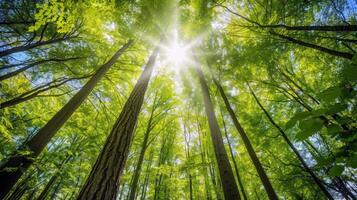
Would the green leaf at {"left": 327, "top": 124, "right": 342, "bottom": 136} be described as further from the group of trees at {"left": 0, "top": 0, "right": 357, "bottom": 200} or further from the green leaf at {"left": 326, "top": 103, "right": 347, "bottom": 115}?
the group of trees at {"left": 0, "top": 0, "right": 357, "bottom": 200}

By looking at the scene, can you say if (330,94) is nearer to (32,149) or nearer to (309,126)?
(309,126)

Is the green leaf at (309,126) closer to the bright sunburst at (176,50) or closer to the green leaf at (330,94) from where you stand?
the green leaf at (330,94)

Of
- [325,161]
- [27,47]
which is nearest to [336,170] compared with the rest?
[325,161]

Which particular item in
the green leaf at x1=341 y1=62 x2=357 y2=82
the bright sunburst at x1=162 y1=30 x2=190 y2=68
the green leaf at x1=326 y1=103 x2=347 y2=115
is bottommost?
the green leaf at x1=326 y1=103 x2=347 y2=115

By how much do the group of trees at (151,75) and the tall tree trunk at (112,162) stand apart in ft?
0.05

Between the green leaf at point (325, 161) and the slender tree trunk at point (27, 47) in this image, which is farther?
the slender tree trunk at point (27, 47)

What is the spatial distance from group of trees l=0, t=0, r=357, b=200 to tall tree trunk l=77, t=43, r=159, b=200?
1cm

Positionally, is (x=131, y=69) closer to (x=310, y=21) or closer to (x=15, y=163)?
(x=15, y=163)

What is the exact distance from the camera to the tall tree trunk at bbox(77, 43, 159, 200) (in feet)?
5.90

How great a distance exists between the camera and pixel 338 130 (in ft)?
2.79

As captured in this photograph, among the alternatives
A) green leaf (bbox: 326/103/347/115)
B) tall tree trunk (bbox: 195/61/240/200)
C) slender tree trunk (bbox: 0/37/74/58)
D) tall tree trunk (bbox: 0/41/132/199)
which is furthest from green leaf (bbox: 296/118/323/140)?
slender tree trunk (bbox: 0/37/74/58)

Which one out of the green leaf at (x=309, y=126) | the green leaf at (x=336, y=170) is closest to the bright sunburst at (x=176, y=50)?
the green leaf at (x=309, y=126)

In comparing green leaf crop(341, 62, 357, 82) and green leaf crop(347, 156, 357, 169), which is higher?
green leaf crop(341, 62, 357, 82)

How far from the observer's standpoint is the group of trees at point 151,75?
3357 mm
